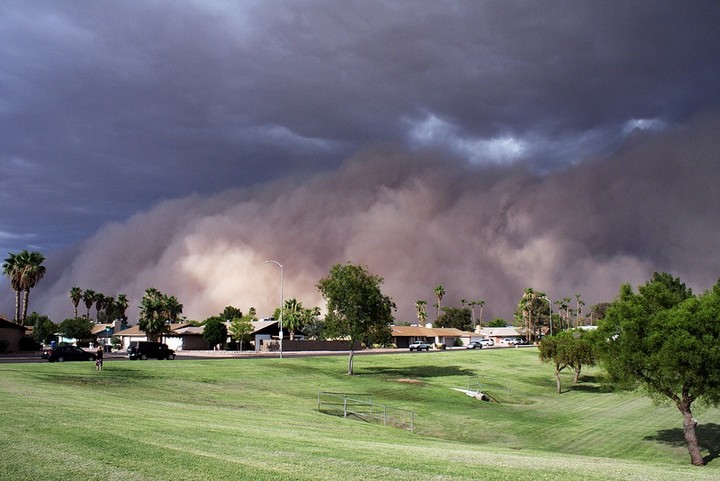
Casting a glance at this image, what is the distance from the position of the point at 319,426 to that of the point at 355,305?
31742 mm

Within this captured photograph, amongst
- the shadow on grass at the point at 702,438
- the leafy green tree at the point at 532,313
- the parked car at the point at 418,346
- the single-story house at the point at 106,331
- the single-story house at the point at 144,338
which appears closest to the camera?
the shadow on grass at the point at 702,438

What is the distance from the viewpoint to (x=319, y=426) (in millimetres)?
28484

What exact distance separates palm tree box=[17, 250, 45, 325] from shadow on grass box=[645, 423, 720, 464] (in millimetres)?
122297

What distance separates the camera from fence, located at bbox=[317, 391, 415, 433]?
1481 inches

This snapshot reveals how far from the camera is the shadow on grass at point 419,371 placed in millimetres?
66169

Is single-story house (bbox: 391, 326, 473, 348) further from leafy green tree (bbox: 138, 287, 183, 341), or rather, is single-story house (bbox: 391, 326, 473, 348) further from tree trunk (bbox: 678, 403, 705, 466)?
tree trunk (bbox: 678, 403, 705, 466)

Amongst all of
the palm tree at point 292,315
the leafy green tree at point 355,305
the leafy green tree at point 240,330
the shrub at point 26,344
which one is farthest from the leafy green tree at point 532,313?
the shrub at point 26,344

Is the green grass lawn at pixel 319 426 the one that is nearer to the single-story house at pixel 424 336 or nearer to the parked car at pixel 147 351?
the parked car at pixel 147 351

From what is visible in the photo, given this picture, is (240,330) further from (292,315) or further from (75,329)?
(75,329)

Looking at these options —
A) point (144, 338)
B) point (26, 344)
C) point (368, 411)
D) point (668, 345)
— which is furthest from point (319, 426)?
point (144, 338)

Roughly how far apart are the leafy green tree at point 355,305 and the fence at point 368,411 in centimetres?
1452

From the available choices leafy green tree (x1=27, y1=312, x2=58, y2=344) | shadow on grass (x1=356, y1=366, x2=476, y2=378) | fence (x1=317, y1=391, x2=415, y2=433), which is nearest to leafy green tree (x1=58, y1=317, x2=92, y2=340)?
leafy green tree (x1=27, y1=312, x2=58, y2=344)

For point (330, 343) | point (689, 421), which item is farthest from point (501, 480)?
point (330, 343)

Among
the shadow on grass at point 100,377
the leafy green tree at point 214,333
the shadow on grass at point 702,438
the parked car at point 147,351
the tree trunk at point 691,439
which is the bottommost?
the shadow on grass at point 702,438
